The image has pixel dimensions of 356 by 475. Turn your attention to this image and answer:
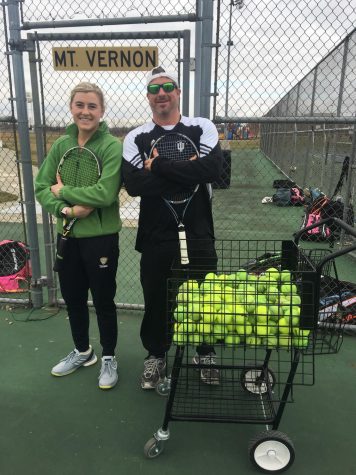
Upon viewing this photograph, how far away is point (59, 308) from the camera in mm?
4082

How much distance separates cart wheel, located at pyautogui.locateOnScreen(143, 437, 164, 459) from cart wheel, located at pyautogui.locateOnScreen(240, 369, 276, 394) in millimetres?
719

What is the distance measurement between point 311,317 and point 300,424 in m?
1.13

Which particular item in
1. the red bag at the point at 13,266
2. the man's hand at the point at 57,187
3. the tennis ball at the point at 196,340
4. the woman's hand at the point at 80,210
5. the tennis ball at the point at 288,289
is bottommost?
the red bag at the point at 13,266

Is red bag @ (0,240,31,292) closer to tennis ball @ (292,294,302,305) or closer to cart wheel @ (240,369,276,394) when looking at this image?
cart wheel @ (240,369,276,394)

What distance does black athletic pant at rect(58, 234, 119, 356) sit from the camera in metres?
2.67

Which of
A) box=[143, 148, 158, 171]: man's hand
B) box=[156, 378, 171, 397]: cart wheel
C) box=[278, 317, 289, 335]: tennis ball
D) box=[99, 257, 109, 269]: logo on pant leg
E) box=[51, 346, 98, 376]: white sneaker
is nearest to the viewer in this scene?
box=[278, 317, 289, 335]: tennis ball

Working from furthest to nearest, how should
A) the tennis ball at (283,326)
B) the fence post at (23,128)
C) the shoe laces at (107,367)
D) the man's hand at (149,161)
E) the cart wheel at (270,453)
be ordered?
the fence post at (23,128), the shoe laces at (107,367), the man's hand at (149,161), the cart wheel at (270,453), the tennis ball at (283,326)

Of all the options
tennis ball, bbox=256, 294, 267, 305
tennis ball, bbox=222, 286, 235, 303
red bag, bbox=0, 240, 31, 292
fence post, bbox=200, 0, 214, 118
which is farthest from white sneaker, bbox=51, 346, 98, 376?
fence post, bbox=200, 0, 214, 118

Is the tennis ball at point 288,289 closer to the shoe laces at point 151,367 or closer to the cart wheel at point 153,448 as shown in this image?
the cart wheel at point 153,448

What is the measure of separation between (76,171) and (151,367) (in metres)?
1.51

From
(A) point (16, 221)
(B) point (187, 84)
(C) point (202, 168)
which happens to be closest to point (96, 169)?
(C) point (202, 168)

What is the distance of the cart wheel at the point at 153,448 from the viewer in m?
2.24

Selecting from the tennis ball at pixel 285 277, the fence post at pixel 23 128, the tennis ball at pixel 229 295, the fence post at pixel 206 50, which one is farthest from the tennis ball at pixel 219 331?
the fence post at pixel 23 128

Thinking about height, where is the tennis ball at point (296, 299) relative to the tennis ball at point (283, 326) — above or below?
above
